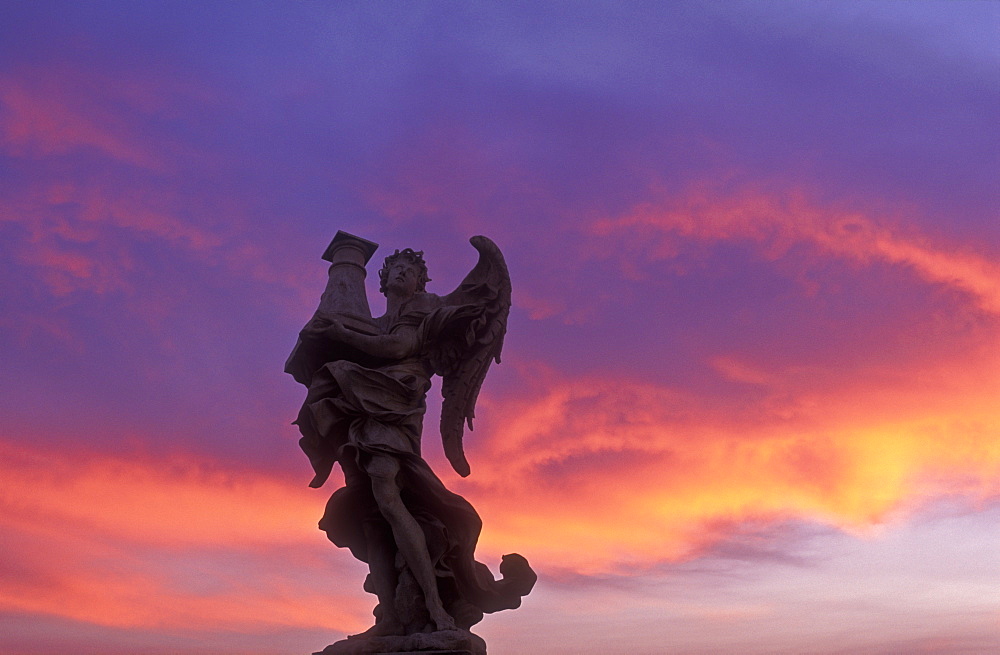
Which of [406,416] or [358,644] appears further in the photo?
[406,416]

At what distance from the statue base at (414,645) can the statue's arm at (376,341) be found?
2.82 meters

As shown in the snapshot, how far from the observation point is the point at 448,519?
901 centimetres

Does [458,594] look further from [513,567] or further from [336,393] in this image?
[336,393]

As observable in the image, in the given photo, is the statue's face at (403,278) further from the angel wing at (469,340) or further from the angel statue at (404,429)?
the angel wing at (469,340)

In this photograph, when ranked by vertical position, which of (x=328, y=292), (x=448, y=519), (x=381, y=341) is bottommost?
(x=448, y=519)

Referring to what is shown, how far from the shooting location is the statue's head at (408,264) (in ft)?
32.6

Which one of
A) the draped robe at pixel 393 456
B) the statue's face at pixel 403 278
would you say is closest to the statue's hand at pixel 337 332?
the draped robe at pixel 393 456

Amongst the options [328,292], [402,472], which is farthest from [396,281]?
[402,472]

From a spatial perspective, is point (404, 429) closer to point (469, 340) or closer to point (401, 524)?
point (401, 524)

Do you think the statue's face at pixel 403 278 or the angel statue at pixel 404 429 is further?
the statue's face at pixel 403 278

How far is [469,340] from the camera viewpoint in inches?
372

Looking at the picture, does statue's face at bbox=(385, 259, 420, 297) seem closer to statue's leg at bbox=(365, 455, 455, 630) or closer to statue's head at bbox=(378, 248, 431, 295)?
statue's head at bbox=(378, 248, 431, 295)

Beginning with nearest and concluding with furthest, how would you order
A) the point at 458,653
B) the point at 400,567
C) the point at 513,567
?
the point at 458,653, the point at 400,567, the point at 513,567

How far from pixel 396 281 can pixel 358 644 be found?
386 cm
